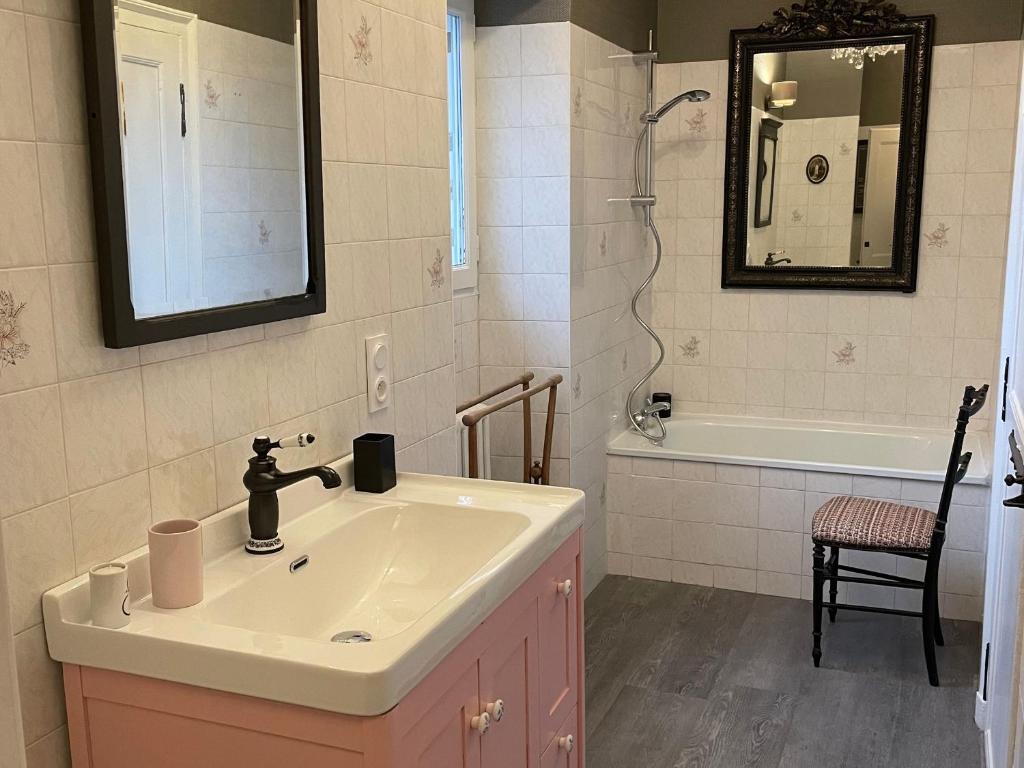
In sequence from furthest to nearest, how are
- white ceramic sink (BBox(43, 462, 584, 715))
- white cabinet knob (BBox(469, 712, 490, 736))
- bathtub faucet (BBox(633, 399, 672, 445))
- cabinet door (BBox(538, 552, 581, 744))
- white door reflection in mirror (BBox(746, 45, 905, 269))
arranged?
bathtub faucet (BBox(633, 399, 672, 445)) < white door reflection in mirror (BBox(746, 45, 905, 269)) < cabinet door (BBox(538, 552, 581, 744)) < white cabinet knob (BBox(469, 712, 490, 736)) < white ceramic sink (BBox(43, 462, 584, 715))

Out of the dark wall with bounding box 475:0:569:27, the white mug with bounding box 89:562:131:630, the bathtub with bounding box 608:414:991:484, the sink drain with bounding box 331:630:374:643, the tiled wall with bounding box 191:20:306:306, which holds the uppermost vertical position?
the dark wall with bounding box 475:0:569:27

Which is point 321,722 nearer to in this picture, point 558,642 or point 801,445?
point 558,642

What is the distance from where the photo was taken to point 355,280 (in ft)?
6.70

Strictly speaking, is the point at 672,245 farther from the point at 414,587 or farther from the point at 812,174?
the point at 414,587

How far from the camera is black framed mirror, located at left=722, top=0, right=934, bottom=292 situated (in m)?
4.02

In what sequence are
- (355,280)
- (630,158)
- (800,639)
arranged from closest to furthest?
(355,280)
(800,639)
(630,158)

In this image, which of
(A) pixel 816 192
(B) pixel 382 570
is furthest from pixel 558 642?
(A) pixel 816 192

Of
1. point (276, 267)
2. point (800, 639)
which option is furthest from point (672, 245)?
point (276, 267)

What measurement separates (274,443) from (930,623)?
232cm

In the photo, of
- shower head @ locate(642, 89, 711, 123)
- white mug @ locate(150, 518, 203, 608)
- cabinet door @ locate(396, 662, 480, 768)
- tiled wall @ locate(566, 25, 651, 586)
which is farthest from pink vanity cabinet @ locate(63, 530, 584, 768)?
shower head @ locate(642, 89, 711, 123)

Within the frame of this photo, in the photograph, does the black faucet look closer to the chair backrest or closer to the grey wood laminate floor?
the grey wood laminate floor

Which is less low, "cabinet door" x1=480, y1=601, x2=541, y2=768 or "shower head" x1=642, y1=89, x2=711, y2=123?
"shower head" x1=642, y1=89, x2=711, y2=123

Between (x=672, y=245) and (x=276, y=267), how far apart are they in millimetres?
2932

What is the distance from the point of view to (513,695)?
1704 millimetres
